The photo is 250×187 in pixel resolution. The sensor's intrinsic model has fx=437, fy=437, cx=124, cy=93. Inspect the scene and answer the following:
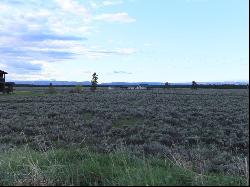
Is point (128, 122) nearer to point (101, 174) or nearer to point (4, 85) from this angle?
point (101, 174)

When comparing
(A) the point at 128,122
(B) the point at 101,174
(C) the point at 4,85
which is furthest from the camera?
(C) the point at 4,85

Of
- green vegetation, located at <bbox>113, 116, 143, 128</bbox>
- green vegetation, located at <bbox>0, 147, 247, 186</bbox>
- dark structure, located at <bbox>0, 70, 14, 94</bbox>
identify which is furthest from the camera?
dark structure, located at <bbox>0, 70, 14, 94</bbox>

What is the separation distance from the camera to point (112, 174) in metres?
6.27

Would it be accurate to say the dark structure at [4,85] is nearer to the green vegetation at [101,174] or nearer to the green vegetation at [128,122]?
the green vegetation at [128,122]

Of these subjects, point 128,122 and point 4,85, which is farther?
point 4,85

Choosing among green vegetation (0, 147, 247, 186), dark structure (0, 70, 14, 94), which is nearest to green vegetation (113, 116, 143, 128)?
green vegetation (0, 147, 247, 186)

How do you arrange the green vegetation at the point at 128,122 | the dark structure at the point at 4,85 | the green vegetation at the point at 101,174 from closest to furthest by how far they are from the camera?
the green vegetation at the point at 101,174
the green vegetation at the point at 128,122
the dark structure at the point at 4,85

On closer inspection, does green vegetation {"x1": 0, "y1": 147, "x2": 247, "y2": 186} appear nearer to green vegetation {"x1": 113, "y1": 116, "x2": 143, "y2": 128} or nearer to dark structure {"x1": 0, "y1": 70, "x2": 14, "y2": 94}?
green vegetation {"x1": 113, "y1": 116, "x2": 143, "y2": 128}

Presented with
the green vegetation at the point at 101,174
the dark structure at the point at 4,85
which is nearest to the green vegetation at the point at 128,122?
the green vegetation at the point at 101,174

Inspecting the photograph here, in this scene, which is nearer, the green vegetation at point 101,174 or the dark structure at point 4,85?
the green vegetation at point 101,174

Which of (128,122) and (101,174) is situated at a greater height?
(101,174)

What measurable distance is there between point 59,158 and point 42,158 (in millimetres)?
328

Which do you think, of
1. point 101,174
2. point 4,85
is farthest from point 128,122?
point 4,85

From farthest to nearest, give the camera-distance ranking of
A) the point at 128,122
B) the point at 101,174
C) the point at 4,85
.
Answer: the point at 4,85
the point at 128,122
the point at 101,174
